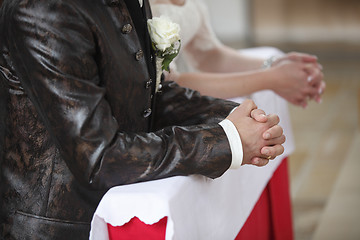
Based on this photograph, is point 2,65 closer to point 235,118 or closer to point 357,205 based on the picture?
point 235,118

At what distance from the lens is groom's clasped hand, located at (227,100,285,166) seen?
4.75 feet

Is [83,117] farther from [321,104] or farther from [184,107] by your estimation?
[321,104]

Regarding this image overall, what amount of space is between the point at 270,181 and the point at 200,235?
0.91 m

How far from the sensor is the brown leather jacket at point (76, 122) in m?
1.30

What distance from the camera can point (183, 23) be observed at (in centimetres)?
235

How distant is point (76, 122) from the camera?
1.30 m

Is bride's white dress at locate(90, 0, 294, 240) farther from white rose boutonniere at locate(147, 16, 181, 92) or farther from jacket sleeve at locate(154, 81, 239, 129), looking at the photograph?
white rose boutonniere at locate(147, 16, 181, 92)

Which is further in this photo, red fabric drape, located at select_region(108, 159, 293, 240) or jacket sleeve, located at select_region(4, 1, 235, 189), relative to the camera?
red fabric drape, located at select_region(108, 159, 293, 240)

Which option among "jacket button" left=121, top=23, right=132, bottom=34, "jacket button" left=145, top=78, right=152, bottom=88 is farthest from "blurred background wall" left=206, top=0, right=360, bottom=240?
"jacket button" left=121, top=23, right=132, bottom=34

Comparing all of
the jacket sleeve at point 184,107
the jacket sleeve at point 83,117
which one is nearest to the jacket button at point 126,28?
the jacket sleeve at point 83,117

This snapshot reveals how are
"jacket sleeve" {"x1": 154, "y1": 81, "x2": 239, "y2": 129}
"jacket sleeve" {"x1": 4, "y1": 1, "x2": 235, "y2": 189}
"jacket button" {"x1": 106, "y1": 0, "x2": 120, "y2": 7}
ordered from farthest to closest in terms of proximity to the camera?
"jacket sleeve" {"x1": 154, "y1": 81, "x2": 239, "y2": 129}
"jacket button" {"x1": 106, "y1": 0, "x2": 120, "y2": 7}
"jacket sleeve" {"x1": 4, "y1": 1, "x2": 235, "y2": 189}

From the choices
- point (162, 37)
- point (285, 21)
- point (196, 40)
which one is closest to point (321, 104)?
point (285, 21)

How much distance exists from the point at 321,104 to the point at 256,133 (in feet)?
13.4

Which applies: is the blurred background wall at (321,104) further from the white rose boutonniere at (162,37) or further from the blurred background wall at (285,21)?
the white rose boutonniere at (162,37)
